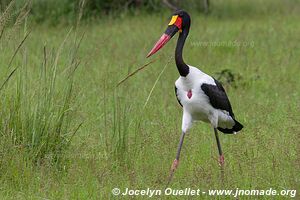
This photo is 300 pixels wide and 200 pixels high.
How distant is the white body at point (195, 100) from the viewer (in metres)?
6.07

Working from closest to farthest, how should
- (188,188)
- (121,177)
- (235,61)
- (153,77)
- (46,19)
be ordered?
(188,188), (121,177), (153,77), (235,61), (46,19)

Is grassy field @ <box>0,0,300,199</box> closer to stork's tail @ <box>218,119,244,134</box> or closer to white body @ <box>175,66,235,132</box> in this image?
stork's tail @ <box>218,119,244,134</box>

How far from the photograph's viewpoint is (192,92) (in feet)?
20.0

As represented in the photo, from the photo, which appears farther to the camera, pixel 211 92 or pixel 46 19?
pixel 46 19

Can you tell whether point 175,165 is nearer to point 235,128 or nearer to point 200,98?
point 200,98

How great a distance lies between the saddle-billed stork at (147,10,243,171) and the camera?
607cm

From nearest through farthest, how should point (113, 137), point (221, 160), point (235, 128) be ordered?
point (221, 160), point (113, 137), point (235, 128)

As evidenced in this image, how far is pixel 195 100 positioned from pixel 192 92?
64 millimetres

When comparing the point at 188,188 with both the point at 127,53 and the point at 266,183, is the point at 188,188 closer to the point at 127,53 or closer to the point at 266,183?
the point at 266,183

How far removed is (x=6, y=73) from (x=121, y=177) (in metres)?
1.30

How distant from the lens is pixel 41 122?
6285 mm

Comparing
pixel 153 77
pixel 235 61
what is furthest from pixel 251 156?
pixel 235 61

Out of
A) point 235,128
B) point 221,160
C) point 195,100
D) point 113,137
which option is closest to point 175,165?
point 221,160

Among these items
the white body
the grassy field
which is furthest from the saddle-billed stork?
the grassy field
